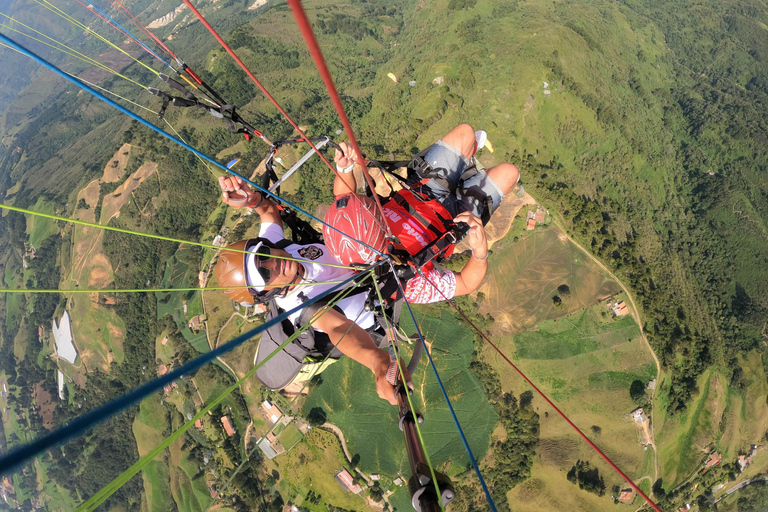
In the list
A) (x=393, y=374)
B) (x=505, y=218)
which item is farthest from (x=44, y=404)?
(x=505, y=218)

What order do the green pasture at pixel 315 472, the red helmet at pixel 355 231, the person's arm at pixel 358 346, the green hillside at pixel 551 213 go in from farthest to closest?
1. the green pasture at pixel 315 472
2. the green hillside at pixel 551 213
3. the red helmet at pixel 355 231
4. the person's arm at pixel 358 346

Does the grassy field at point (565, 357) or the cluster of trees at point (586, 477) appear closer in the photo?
the cluster of trees at point (586, 477)

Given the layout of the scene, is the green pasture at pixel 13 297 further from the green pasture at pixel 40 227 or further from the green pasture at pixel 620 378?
the green pasture at pixel 620 378

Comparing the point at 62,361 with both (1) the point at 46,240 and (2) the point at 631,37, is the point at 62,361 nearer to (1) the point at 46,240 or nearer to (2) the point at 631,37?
(1) the point at 46,240

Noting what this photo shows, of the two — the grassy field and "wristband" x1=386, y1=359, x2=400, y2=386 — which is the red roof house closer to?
the grassy field

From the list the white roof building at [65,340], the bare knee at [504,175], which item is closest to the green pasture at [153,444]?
the white roof building at [65,340]

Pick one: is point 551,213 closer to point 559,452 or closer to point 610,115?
point 610,115

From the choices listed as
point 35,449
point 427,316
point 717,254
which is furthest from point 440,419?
point 717,254
